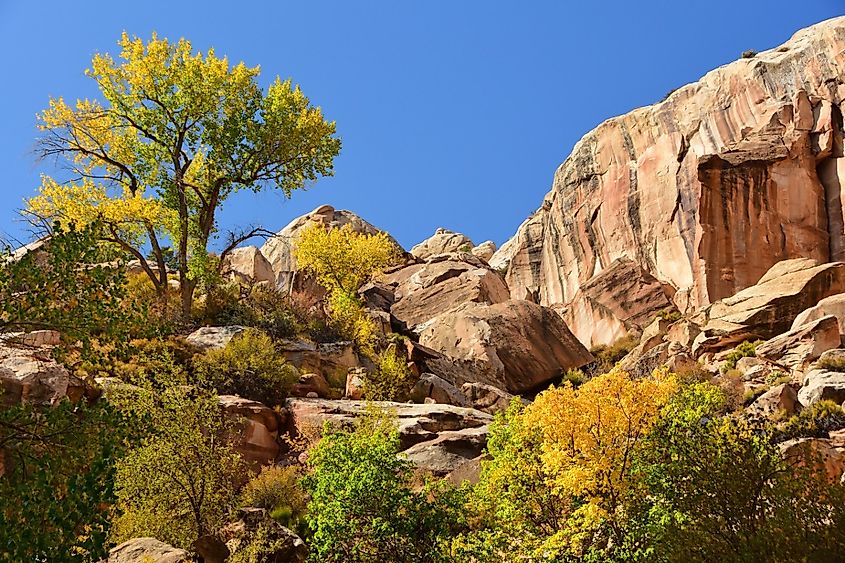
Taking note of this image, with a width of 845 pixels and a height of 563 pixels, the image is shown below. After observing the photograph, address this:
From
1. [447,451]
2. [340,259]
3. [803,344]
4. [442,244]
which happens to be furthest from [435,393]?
[442,244]

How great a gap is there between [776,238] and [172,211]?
38484mm

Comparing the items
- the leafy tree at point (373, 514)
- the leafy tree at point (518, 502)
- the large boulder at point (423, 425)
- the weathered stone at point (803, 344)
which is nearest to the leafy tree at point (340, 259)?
the large boulder at point (423, 425)

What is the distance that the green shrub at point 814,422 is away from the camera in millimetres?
25406

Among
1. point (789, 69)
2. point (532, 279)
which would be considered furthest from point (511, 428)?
point (532, 279)

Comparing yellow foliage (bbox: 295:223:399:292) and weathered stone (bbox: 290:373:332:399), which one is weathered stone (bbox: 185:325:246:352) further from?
yellow foliage (bbox: 295:223:399:292)

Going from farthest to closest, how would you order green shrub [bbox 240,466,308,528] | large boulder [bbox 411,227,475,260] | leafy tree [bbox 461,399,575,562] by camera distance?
large boulder [bbox 411,227,475,260], green shrub [bbox 240,466,308,528], leafy tree [bbox 461,399,575,562]

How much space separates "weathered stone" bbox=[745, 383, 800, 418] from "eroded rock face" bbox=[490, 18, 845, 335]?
68.6 feet

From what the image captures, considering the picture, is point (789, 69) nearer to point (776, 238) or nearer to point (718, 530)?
point (776, 238)

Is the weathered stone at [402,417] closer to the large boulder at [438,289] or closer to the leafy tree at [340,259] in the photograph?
the leafy tree at [340,259]

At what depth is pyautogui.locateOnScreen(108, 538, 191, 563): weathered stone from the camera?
13875 mm

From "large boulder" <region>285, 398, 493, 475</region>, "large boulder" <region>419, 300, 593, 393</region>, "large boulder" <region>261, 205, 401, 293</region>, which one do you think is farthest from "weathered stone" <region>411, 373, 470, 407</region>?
"large boulder" <region>261, 205, 401, 293</region>

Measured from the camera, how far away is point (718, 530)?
13.1 m

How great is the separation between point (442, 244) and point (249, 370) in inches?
2492

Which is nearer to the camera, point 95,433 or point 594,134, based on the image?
point 95,433
